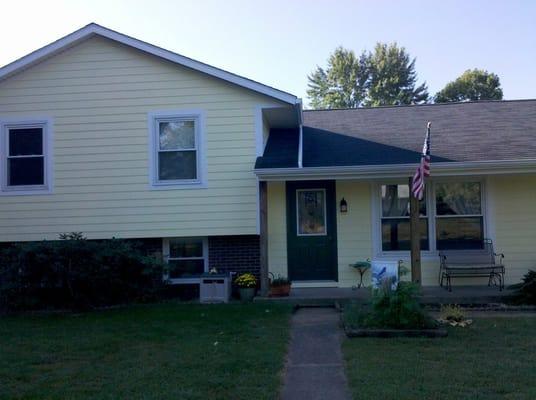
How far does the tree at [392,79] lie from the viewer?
56.3 meters

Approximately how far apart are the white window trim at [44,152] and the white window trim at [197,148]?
2061 mm

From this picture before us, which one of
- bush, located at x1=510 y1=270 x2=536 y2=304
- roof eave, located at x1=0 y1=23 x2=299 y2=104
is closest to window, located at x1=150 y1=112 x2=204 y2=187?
roof eave, located at x1=0 y1=23 x2=299 y2=104

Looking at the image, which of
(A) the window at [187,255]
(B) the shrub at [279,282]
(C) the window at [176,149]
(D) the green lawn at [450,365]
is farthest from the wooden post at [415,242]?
(A) the window at [187,255]

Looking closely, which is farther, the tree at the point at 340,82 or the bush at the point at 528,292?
the tree at the point at 340,82

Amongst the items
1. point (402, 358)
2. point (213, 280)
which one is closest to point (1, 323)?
point (213, 280)

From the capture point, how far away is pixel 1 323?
1032 cm

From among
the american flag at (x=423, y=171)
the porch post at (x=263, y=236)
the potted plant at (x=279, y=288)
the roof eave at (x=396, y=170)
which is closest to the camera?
the american flag at (x=423, y=171)

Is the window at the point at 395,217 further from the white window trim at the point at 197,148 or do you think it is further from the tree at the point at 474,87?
the tree at the point at 474,87

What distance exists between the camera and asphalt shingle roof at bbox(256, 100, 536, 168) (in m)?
12.4

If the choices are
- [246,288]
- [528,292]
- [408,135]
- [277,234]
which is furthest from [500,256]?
[246,288]

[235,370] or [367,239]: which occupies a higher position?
[367,239]

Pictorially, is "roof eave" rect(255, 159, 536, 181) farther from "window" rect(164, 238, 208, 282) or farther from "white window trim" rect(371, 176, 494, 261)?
"window" rect(164, 238, 208, 282)

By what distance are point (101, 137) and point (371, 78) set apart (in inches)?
1932

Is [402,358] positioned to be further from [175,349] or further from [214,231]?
[214,231]
